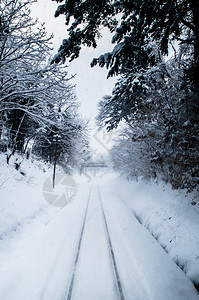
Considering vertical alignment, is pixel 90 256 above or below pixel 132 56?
below

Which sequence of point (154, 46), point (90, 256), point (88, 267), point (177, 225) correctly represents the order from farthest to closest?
point (154, 46) < point (177, 225) < point (90, 256) < point (88, 267)

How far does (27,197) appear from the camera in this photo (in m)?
6.83

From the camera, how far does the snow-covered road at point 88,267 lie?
2.45 meters

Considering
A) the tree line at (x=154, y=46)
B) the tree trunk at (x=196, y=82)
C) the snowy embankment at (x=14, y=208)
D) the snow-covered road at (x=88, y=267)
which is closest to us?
the snow-covered road at (x=88, y=267)

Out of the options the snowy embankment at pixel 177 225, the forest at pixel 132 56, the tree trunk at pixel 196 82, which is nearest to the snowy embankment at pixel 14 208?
the forest at pixel 132 56

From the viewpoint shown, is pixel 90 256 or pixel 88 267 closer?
pixel 88 267

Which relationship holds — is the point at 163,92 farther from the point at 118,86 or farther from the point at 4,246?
the point at 4,246

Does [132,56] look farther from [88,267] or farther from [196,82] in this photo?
[88,267]

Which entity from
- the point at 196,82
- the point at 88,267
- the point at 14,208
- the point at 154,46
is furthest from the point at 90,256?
the point at 154,46

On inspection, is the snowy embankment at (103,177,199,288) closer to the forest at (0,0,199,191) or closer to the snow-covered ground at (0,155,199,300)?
the snow-covered ground at (0,155,199,300)

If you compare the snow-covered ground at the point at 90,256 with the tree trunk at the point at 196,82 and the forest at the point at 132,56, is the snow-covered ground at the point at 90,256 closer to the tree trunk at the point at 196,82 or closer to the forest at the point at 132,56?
the forest at the point at 132,56

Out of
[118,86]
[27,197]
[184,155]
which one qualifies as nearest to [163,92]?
[118,86]

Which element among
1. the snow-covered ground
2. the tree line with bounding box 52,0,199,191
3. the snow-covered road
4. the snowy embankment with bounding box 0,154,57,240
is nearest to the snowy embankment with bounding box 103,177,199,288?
the snow-covered ground

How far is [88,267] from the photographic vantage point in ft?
10.1
